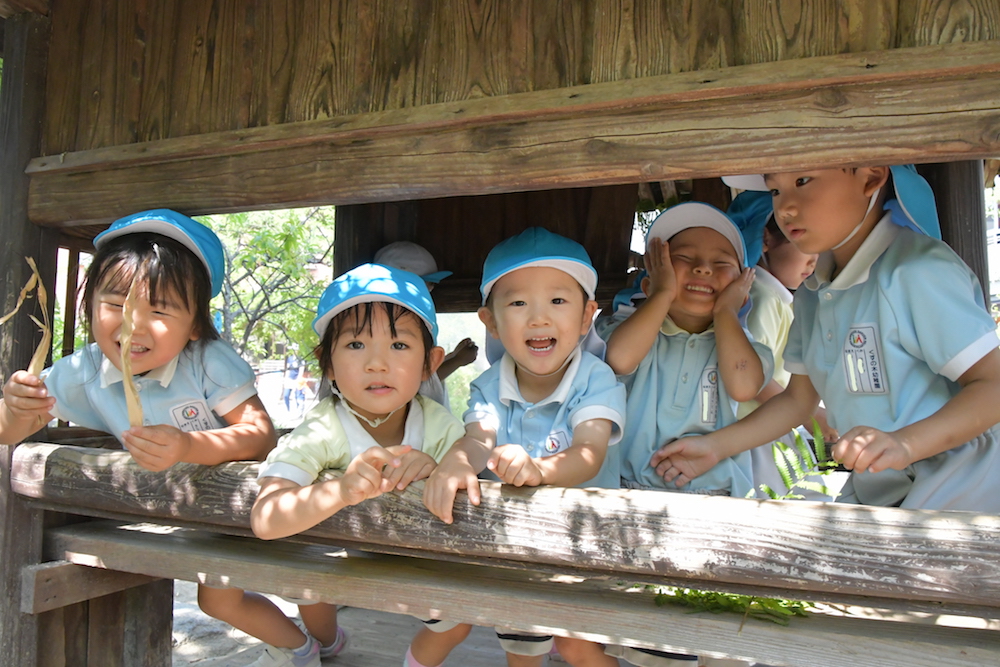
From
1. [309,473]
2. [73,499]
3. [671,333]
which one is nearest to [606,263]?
[671,333]

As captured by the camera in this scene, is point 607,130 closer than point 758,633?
No

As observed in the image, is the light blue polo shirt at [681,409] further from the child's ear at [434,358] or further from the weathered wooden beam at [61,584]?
the weathered wooden beam at [61,584]

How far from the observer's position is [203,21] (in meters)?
2.88

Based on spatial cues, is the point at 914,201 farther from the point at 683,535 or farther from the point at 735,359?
the point at 683,535

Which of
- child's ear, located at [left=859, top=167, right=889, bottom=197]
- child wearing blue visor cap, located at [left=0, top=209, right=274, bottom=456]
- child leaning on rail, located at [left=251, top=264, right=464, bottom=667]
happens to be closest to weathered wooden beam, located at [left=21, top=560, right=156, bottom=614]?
child wearing blue visor cap, located at [left=0, top=209, right=274, bottom=456]

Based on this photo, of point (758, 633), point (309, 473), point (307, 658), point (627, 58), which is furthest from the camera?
point (307, 658)

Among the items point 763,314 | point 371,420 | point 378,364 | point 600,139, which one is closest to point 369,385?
point 378,364

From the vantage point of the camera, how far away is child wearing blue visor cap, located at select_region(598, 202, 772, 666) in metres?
2.80

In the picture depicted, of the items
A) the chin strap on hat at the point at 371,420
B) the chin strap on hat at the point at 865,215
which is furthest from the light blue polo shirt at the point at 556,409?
the chin strap on hat at the point at 865,215

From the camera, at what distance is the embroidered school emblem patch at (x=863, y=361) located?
2.31 m

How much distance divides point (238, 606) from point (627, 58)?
257 cm

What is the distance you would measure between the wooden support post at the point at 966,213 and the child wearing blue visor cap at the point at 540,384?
136 cm

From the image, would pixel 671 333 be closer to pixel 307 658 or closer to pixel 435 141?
pixel 435 141

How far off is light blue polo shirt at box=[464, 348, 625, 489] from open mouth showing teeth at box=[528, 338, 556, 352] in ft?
0.39
